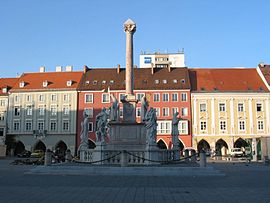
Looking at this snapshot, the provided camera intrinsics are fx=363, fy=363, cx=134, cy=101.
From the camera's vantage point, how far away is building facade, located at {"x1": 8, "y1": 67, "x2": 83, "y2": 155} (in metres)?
63.0

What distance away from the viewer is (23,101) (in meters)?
65.8

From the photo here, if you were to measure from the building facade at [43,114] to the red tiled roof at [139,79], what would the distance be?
276 cm

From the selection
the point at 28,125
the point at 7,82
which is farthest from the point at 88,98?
the point at 7,82

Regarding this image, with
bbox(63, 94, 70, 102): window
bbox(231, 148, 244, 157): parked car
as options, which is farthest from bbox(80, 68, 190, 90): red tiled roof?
bbox(231, 148, 244, 157): parked car

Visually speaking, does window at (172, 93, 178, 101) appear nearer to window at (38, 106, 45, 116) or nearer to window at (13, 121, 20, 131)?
window at (38, 106, 45, 116)

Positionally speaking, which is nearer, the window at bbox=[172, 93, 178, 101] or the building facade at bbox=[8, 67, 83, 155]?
the window at bbox=[172, 93, 178, 101]

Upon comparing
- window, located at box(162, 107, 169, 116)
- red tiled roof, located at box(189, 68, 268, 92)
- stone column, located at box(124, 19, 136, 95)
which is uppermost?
red tiled roof, located at box(189, 68, 268, 92)

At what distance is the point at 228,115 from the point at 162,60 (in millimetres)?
54046

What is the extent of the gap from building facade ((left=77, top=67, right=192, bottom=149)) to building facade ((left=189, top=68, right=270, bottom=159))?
180 centimetres

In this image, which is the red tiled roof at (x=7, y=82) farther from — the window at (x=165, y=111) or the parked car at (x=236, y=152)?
the parked car at (x=236, y=152)

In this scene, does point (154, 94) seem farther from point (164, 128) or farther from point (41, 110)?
point (41, 110)

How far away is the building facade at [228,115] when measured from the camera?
196 ft

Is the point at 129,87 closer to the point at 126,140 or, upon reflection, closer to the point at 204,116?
the point at 126,140

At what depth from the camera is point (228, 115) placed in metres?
60.6
